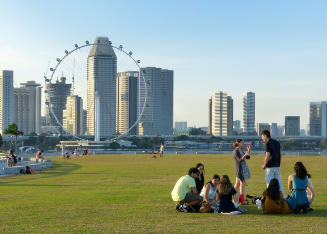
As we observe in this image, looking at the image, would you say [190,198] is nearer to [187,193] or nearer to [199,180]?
[187,193]

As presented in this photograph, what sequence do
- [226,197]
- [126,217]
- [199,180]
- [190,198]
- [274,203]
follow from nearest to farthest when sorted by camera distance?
[126,217]
[274,203]
[226,197]
[190,198]
[199,180]

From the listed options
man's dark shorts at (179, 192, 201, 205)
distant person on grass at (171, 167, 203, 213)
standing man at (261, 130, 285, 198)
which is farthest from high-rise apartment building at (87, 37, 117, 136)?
man's dark shorts at (179, 192, 201, 205)

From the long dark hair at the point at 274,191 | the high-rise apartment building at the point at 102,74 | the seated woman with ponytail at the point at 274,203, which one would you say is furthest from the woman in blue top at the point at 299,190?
the high-rise apartment building at the point at 102,74

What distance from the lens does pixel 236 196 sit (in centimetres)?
1270

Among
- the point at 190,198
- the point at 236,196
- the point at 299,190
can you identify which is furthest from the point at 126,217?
the point at 299,190

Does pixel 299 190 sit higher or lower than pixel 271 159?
lower

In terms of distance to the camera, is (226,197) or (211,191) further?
(211,191)

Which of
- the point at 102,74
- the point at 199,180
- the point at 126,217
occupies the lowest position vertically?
the point at 126,217

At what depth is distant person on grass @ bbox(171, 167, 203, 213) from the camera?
484 inches

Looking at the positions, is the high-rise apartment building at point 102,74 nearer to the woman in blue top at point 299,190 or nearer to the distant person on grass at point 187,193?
the distant person on grass at point 187,193

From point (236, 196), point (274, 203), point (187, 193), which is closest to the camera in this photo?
point (274, 203)

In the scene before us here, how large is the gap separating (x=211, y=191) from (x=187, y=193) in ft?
2.56

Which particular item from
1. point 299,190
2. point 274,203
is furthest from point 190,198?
point 299,190

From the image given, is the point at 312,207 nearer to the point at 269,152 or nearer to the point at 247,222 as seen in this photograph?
the point at 269,152
